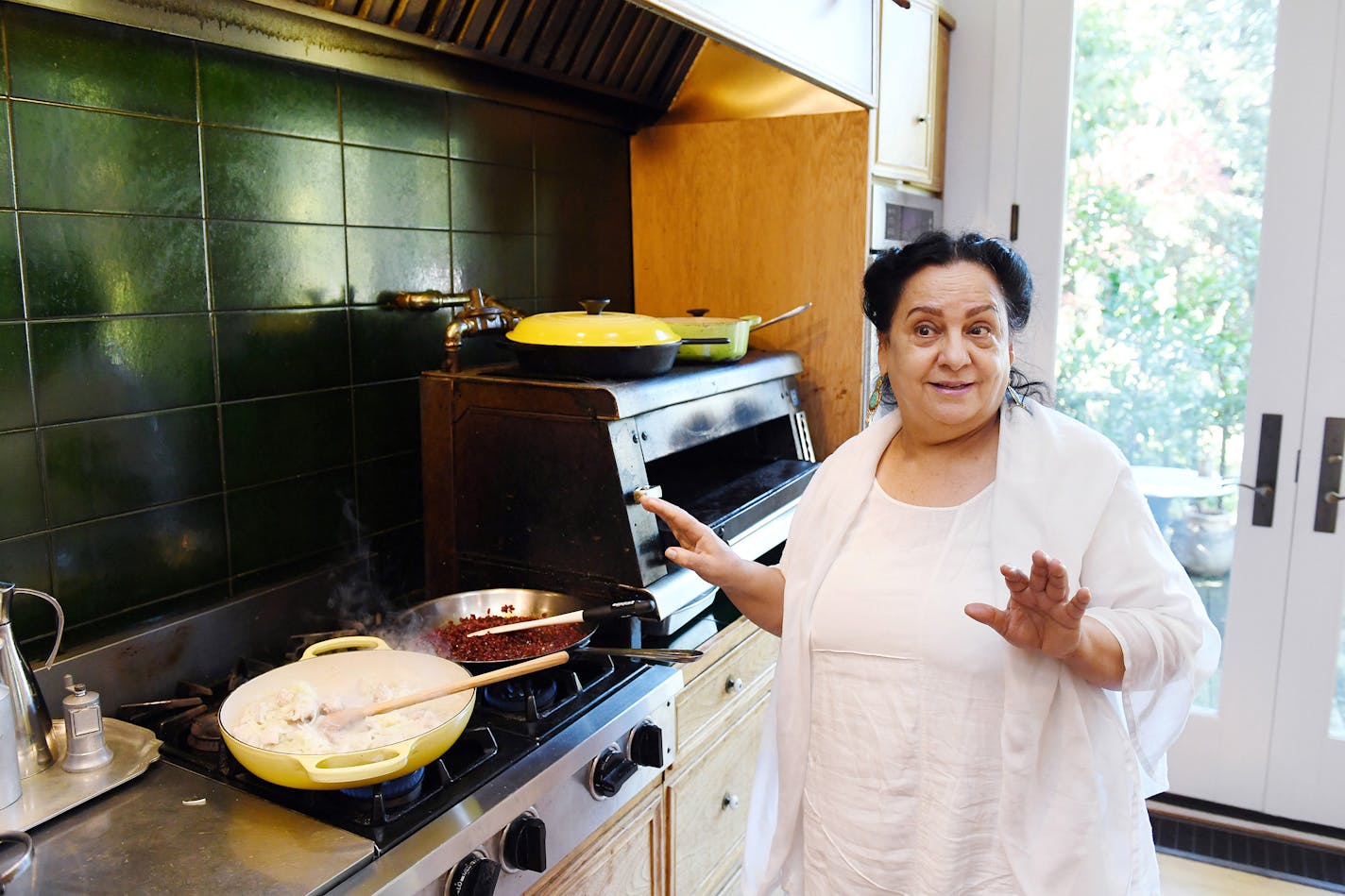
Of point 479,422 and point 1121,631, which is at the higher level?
point 479,422

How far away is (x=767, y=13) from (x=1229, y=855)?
252 centimetres

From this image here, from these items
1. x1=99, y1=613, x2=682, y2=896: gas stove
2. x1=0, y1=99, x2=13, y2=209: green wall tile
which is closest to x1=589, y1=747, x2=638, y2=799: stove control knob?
x1=99, y1=613, x2=682, y2=896: gas stove

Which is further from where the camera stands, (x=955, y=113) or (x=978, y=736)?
(x=955, y=113)

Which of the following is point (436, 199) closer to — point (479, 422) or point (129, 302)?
point (479, 422)

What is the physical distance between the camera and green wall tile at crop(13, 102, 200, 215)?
1.35 m

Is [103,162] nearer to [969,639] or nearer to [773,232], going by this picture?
[969,639]

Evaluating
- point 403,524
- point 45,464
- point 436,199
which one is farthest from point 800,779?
point 436,199

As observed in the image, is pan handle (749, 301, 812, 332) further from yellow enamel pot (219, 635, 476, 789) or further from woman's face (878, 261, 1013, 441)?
yellow enamel pot (219, 635, 476, 789)

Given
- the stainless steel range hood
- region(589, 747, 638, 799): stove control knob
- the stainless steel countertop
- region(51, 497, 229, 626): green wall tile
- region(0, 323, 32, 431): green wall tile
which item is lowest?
region(589, 747, 638, 799): stove control knob

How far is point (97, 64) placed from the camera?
1409mm

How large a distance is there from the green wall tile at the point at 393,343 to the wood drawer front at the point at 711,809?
3.20 feet

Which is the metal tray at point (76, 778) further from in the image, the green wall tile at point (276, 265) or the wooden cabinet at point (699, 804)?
the green wall tile at point (276, 265)

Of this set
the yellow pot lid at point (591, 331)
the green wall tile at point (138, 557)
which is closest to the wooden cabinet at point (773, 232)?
the yellow pot lid at point (591, 331)

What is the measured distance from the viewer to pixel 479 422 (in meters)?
1.83
